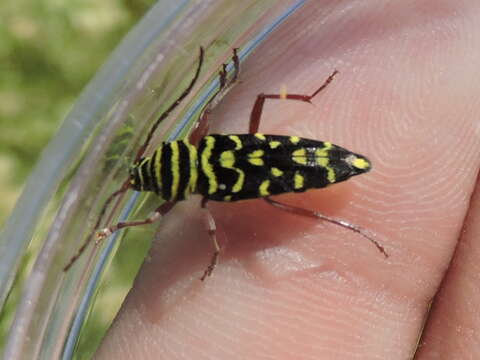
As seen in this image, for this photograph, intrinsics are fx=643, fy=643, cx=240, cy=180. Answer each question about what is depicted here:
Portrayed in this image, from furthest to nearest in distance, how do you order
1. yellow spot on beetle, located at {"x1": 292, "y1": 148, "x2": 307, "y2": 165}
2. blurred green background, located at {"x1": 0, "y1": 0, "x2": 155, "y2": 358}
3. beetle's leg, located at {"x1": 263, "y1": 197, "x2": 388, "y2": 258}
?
blurred green background, located at {"x1": 0, "y1": 0, "x2": 155, "y2": 358} < beetle's leg, located at {"x1": 263, "y1": 197, "x2": 388, "y2": 258} < yellow spot on beetle, located at {"x1": 292, "y1": 148, "x2": 307, "y2": 165}

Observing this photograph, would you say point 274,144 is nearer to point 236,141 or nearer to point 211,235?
point 236,141

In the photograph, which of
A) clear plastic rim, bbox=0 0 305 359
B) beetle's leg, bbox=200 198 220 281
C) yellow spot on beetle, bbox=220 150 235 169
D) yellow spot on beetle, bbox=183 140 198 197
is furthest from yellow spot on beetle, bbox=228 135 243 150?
clear plastic rim, bbox=0 0 305 359

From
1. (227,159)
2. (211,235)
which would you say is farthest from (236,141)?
(211,235)

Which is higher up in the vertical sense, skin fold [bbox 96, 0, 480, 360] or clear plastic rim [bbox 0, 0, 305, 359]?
clear plastic rim [bbox 0, 0, 305, 359]

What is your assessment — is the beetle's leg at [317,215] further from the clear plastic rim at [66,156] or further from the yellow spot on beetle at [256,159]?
the clear plastic rim at [66,156]

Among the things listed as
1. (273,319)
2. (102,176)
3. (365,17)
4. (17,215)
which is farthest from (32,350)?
(365,17)

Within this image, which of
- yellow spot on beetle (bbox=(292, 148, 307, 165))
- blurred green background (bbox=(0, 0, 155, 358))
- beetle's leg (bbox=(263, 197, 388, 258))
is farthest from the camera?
blurred green background (bbox=(0, 0, 155, 358))

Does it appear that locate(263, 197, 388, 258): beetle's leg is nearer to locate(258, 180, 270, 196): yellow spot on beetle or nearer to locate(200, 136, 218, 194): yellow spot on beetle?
locate(258, 180, 270, 196): yellow spot on beetle

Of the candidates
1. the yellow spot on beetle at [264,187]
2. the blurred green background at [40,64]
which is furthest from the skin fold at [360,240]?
the blurred green background at [40,64]
